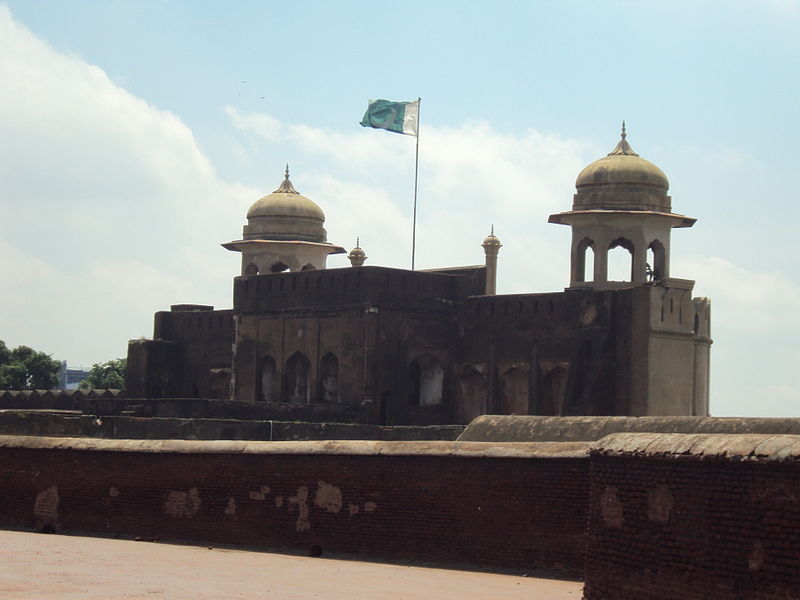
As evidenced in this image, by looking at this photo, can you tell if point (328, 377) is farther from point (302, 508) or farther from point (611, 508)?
point (611, 508)

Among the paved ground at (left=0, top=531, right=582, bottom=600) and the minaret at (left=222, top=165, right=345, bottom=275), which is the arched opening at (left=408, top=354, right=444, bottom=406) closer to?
the minaret at (left=222, top=165, right=345, bottom=275)

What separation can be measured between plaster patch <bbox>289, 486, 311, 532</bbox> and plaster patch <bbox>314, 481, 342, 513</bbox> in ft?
0.45

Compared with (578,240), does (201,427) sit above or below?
below

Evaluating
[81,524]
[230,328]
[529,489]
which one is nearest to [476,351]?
[230,328]

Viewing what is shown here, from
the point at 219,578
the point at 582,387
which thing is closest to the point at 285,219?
the point at 582,387

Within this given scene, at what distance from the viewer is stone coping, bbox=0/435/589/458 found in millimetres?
12023

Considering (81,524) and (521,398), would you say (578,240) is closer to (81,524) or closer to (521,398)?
(521,398)

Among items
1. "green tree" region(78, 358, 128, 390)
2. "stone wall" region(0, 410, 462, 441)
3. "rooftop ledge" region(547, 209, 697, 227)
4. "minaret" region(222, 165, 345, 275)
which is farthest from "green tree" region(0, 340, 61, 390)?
"stone wall" region(0, 410, 462, 441)

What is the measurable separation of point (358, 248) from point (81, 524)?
28690mm

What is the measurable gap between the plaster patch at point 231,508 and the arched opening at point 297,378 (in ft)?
64.9

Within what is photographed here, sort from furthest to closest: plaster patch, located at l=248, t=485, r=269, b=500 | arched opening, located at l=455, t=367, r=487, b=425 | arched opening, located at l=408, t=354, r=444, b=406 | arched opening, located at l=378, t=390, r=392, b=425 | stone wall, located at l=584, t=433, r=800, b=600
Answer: arched opening, located at l=408, t=354, r=444, b=406 → arched opening, located at l=455, t=367, r=487, b=425 → arched opening, located at l=378, t=390, r=392, b=425 → plaster patch, located at l=248, t=485, r=269, b=500 → stone wall, located at l=584, t=433, r=800, b=600

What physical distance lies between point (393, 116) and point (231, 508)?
2436 centimetres

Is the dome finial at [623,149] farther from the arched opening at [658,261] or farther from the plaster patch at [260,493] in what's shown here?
the plaster patch at [260,493]

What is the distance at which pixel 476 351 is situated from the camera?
32.5 m
